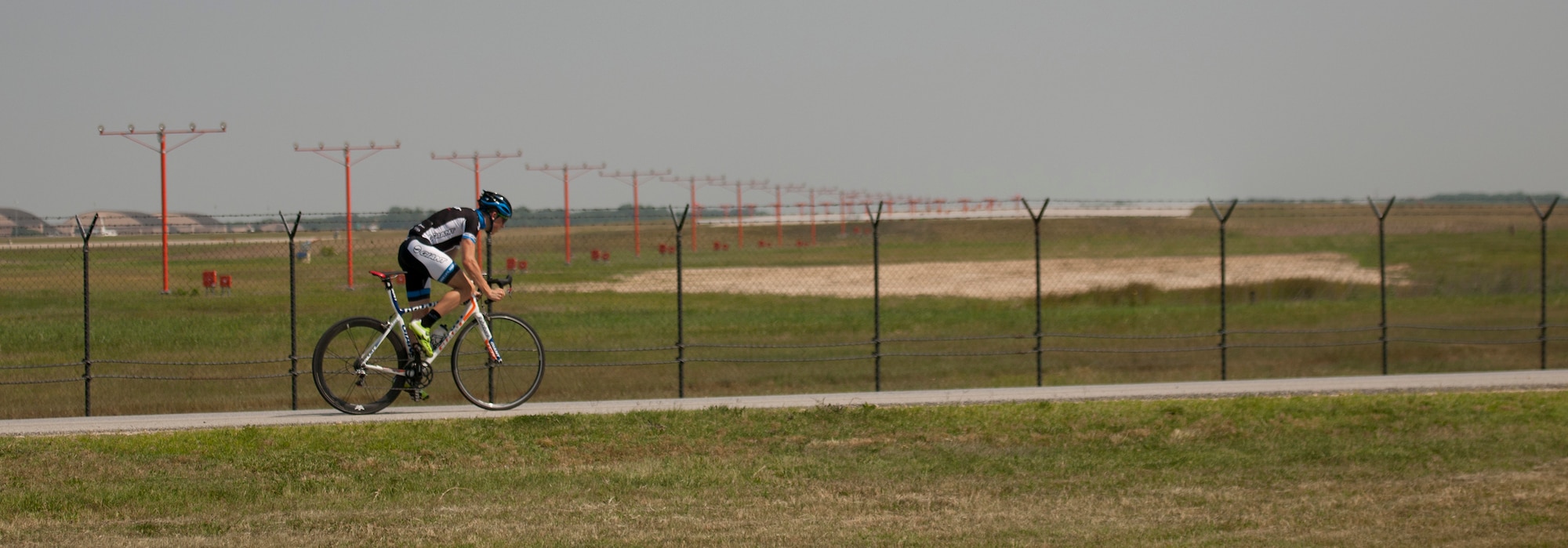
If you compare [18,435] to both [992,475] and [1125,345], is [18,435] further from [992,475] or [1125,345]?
[1125,345]

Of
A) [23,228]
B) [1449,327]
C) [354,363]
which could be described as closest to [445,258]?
[354,363]

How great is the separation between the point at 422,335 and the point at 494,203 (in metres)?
1.15

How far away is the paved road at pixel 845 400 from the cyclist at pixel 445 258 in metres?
0.83

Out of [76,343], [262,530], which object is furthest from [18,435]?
[76,343]

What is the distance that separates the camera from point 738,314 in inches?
1001

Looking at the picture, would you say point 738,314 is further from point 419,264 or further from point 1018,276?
point 419,264

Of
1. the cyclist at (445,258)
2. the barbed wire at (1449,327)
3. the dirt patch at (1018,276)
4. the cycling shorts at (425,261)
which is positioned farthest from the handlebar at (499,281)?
the dirt patch at (1018,276)

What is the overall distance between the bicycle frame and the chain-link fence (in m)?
1.58

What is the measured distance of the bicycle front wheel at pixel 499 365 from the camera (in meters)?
10.9

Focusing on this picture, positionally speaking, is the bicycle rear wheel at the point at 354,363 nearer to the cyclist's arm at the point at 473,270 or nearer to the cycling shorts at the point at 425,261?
the cycling shorts at the point at 425,261

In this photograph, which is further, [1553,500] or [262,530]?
[1553,500]

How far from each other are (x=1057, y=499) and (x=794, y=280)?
2589 cm

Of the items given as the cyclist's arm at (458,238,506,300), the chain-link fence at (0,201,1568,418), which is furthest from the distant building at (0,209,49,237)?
the cyclist's arm at (458,238,506,300)

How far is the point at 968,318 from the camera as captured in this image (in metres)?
24.4
